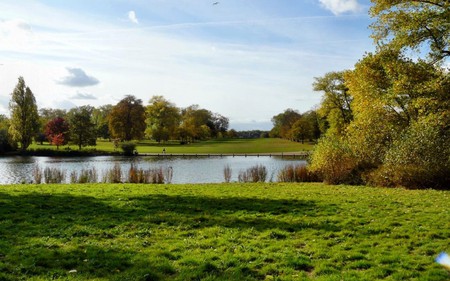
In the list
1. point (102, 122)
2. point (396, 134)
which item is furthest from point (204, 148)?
point (396, 134)

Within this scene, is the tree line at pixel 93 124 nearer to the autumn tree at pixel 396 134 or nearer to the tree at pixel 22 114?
the tree at pixel 22 114

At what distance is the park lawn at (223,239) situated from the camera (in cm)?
647

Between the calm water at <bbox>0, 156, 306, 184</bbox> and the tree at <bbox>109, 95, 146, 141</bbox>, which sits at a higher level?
the tree at <bbox>109, 95, 146, 141</bbox>

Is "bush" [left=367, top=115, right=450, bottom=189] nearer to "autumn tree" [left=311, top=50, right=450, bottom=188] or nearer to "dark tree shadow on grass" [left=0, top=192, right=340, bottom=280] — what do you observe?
"autumn tree" [left=311, top=50, right=450, bottom=188]

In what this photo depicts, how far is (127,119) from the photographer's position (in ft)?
338

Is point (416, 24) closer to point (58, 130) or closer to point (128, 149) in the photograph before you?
point (128, 149)

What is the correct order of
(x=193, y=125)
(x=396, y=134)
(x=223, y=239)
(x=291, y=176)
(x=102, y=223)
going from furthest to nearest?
(x=193, y=125), (x=291, y=176), (x=396, y=134), (x=102, y=223), (x=223, y=239)

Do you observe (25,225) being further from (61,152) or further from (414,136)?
(61,152)

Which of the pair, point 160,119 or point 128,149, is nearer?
point 128,149

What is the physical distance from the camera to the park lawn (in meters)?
6.47

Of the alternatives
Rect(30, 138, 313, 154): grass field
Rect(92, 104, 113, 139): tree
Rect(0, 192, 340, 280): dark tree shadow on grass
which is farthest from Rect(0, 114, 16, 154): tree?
Rect(0, 192, 340, 280): dark tree shadow on grass

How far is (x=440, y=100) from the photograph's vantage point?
838 inches

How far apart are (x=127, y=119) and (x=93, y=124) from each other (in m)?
22.5

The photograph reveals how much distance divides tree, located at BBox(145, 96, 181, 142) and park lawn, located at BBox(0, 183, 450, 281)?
284ft
